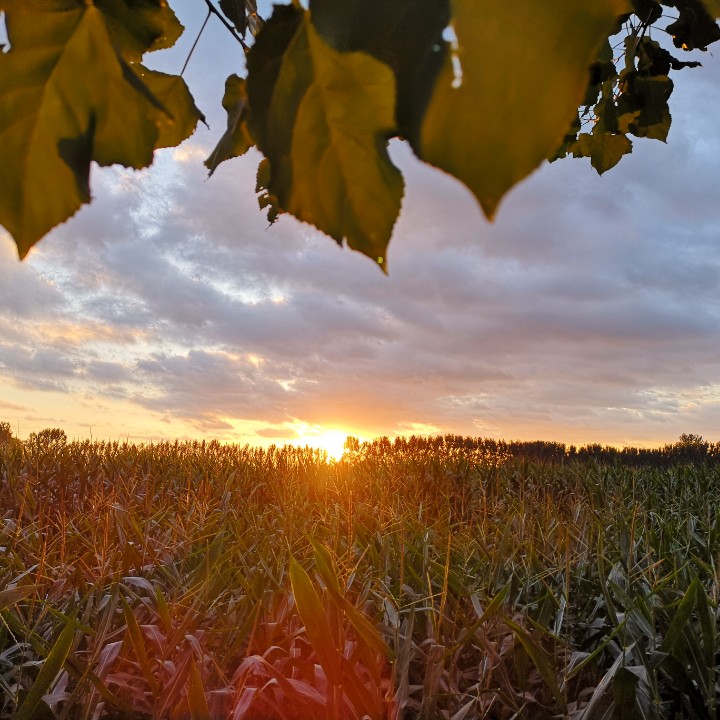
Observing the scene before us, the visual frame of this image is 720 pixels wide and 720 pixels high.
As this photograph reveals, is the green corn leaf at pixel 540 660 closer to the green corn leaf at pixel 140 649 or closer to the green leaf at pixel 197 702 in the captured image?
the green leaf at pixel 197 702

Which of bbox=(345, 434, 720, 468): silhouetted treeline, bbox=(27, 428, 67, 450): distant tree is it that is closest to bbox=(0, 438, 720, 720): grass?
bbox=(27, 428, 67, 450): distant tree

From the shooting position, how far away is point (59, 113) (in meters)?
0.36

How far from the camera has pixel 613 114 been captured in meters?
A: 1.81

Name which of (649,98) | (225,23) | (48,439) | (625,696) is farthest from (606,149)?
(48,439)

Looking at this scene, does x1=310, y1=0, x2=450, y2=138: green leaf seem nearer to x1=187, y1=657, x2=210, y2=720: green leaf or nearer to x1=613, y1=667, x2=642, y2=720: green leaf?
x1=187, y1=657, x2=210, y2=720: green leaf

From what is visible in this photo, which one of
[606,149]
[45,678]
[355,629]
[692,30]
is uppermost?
[606,149]

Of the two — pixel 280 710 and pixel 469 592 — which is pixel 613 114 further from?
pixel 280 710

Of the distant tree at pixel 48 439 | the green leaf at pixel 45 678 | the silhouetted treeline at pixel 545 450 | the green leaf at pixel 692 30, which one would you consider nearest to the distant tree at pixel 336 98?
the green leaf at pixel 692 30

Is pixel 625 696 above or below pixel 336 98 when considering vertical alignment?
below

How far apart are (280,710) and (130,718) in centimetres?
44

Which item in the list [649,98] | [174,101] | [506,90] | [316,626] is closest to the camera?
[506,90]

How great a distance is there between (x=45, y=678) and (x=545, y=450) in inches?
401

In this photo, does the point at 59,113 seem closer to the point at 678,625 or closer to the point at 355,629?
the point at 355,629

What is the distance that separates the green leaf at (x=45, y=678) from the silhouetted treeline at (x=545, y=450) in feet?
27.1
